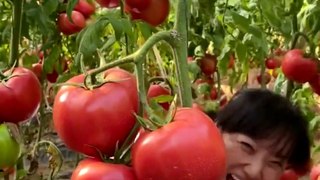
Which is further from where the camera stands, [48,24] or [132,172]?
[48,24]

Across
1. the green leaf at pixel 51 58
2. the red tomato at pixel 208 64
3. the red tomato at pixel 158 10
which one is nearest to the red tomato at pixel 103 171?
the red tomato at pixel 158 10

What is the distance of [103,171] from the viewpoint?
770 mm

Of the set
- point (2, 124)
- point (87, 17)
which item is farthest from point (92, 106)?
point (87, 17)

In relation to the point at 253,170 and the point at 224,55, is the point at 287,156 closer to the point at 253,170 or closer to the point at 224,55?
the point at 253,170

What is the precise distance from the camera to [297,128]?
1621 mm

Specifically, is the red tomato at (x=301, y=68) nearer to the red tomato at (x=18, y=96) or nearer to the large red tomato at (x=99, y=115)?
the red tomato at (x=18, y=96)

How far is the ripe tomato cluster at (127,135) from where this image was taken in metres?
0.72

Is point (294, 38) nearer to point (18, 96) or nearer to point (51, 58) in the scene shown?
point (51, 58)

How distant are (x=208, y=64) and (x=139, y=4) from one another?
1.42m

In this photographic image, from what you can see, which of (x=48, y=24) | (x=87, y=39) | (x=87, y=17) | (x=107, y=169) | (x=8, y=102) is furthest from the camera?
(x=87, y=17)

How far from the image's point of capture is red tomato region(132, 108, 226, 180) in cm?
72

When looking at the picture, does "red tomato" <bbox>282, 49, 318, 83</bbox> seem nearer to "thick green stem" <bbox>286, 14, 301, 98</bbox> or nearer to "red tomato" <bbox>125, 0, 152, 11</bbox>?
"thick green stem" <bbox>286, 14, 301, 98</bbox>

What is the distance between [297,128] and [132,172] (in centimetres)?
92

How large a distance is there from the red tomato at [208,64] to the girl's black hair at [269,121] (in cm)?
83
